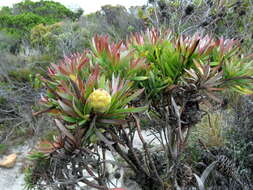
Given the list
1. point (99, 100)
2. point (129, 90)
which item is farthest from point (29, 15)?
point (99, 100)

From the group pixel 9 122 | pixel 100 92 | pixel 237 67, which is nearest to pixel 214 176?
pixel 237 67

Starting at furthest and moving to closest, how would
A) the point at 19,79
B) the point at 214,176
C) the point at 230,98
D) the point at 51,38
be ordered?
1. the point at 51,38
2. the point at 19,79
3. the point at 230,98
4. the point at 214,176

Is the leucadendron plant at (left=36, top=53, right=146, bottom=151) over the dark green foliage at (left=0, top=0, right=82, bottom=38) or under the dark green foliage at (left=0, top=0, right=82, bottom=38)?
under

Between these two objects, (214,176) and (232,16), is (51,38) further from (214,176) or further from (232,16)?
(214,176)

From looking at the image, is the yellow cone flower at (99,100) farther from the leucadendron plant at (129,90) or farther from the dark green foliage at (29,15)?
the dark green foliage at (29,15)

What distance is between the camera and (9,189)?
367cm

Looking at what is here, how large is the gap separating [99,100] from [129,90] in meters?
0.19

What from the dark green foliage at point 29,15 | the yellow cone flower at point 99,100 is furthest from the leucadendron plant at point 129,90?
the dark green foliage at point 29,15

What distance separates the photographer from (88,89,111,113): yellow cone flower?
752 millimetres

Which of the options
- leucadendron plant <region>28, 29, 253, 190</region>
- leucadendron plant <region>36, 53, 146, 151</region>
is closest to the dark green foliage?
leucadendron plant <region>28, 29, 253, 190</region>

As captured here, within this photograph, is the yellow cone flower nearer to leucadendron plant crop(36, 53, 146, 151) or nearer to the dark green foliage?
leucadendron plant crop(36, 53, 146, 151)

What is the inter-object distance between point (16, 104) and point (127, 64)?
15.8 feet

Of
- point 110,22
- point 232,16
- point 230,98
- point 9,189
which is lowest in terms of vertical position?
point 9,189

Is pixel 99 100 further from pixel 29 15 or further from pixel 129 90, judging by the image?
pixel 29 15
